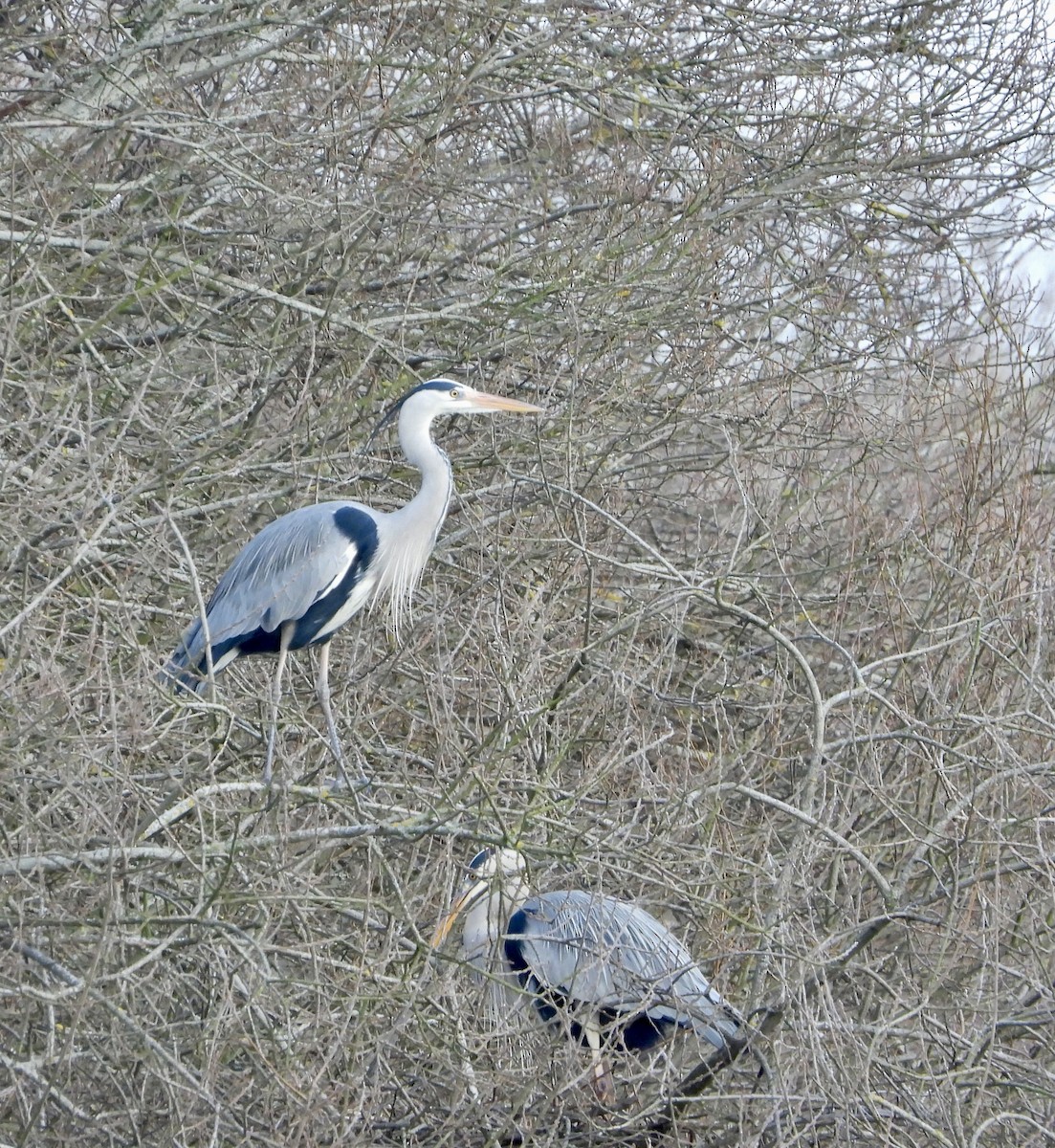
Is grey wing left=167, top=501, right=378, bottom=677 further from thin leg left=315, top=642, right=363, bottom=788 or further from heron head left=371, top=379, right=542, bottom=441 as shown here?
heron head left=371, top=379, right=542, bottom=441

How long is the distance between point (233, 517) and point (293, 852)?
185cm

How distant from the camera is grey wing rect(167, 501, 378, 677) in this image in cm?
597

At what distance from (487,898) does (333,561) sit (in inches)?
53.4

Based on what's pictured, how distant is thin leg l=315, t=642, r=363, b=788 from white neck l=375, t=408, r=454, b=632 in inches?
12.4

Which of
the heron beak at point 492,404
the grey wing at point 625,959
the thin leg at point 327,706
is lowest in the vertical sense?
the grey wing at point 625,959

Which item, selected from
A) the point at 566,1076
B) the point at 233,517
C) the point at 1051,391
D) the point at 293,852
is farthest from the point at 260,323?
the point at 566,1076

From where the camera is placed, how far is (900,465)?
7707 mm

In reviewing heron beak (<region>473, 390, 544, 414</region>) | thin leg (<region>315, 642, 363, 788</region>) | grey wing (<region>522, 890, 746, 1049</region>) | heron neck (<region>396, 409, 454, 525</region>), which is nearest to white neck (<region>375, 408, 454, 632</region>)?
heron neck (<region>396, 409, 454, 525</region>)

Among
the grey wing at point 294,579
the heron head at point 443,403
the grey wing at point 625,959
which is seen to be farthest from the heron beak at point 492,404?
the grey wing at point 625,959

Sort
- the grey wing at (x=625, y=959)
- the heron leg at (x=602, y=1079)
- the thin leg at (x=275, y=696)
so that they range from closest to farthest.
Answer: the heron leg at (x=602, y=1079)
the thin leg at (x=275, y=696)
the grey wing at (x=625, y=959)

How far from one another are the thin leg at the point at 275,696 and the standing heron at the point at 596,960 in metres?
0.64

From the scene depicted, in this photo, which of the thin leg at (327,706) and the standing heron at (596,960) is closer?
the standing heron at (596,960)

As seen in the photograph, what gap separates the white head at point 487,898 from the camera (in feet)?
13.4

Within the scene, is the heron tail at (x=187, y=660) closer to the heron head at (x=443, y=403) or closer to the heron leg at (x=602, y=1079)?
the heron head at (x=443, y=403)
